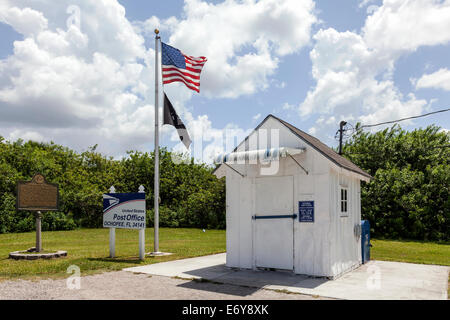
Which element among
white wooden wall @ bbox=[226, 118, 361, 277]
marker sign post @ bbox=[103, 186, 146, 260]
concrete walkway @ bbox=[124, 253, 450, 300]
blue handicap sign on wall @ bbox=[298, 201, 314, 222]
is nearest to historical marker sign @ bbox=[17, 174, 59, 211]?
Result: marker sign post @ bbox=[103, 186, 146, 260]

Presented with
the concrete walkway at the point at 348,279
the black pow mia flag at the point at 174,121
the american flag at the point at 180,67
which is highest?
the american flag at the point at 180,67

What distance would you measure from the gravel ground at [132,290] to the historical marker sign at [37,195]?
14.1ft

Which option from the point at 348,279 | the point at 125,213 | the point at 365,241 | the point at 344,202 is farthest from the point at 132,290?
the point at 365,241

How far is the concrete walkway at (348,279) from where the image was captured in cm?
668

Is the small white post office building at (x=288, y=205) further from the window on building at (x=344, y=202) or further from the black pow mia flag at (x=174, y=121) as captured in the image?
the black pow mia flag at (x=174, y=121)

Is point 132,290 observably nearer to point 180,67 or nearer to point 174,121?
point 174,121

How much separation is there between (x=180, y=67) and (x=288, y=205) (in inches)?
253

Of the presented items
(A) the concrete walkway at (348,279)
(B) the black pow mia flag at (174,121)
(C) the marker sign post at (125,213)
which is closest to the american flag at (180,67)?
(B) the black pow mia flag at (174,121)

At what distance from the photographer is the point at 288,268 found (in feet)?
27.7

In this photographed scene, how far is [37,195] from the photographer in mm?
11516
